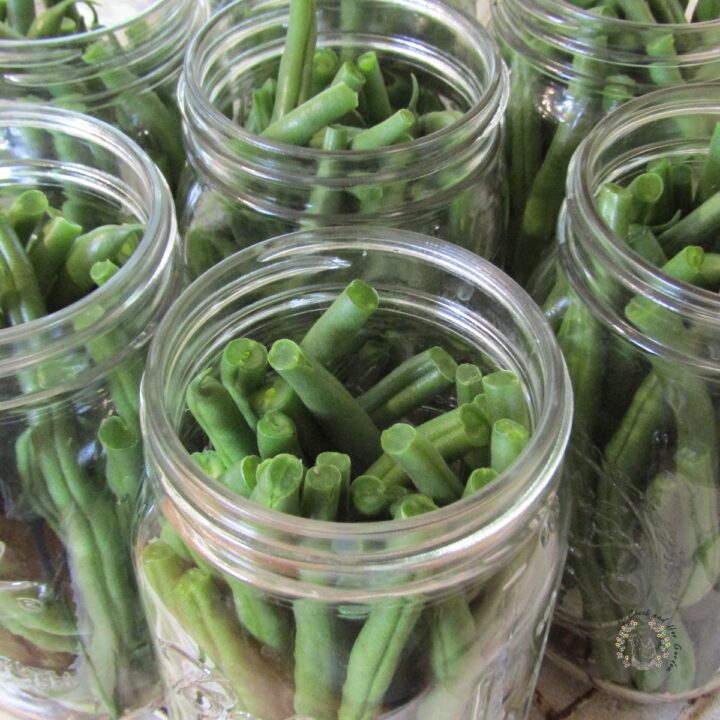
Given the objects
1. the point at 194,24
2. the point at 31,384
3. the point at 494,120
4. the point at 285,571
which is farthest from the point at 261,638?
the point at 194,24

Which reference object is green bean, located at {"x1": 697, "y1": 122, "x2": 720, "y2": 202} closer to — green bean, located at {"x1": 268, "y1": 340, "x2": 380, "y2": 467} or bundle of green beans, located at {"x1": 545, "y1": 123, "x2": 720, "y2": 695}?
bundle of green beans, located at {"x1": 545, "y1": 123, "x2": 720, "y2": 695}

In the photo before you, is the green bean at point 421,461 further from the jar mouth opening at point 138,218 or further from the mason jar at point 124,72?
the mason jar at point 124,72

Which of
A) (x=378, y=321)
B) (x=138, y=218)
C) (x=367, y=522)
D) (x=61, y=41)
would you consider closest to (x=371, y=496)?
(x=367, y=522)

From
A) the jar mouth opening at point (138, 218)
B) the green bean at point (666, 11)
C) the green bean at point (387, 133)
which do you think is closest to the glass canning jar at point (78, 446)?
the jar mouth opening at point (138, 218)

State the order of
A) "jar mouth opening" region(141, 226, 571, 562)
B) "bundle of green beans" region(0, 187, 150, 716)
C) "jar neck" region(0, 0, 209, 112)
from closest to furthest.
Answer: "jar mouth opening" region(141, 226, 571, 562)
"bundle of green beans" region(0, 187, 150, 716)
"jar neck" region(0, 0, 209, 112)

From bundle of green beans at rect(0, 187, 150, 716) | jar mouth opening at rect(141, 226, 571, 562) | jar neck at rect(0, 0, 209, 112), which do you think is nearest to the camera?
jar mouth opening at rect(141, 226, 571, 562)

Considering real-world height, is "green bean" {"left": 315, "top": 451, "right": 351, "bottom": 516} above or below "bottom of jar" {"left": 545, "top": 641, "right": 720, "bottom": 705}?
above

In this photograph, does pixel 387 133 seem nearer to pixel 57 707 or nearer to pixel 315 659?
pixel 315 659

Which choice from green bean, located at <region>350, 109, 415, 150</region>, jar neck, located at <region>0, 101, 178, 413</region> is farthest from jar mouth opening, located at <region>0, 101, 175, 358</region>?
green bean, located at <region>350, 109, 415, 150</region>
